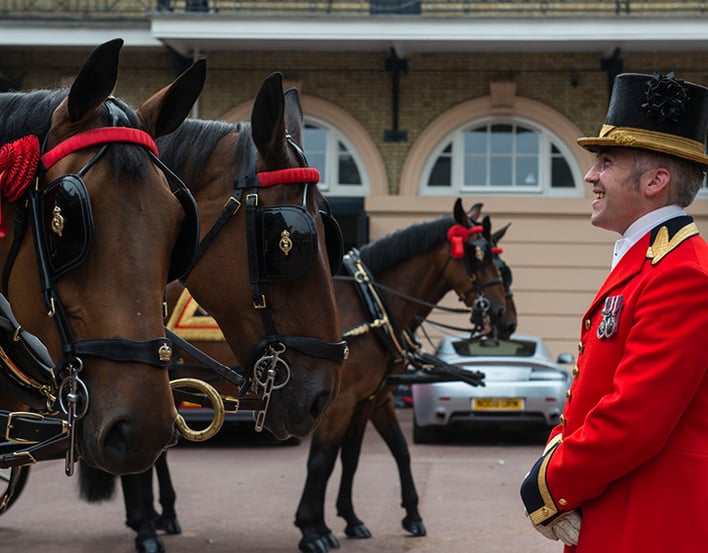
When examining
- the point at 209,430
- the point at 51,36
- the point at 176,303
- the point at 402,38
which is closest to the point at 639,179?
the point at 209,430

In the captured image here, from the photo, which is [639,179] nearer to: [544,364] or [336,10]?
[544,364]

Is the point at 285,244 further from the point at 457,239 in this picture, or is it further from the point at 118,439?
the point at 457,239

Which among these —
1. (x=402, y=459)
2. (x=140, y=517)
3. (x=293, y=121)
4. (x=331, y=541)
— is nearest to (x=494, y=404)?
(x=402, y=459)

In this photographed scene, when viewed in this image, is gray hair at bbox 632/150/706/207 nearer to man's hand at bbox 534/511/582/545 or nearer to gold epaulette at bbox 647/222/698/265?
gold epaulette at bbox 647/222/698/265

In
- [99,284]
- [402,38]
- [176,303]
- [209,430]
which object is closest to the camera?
[99,284]

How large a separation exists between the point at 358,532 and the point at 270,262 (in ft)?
12.0

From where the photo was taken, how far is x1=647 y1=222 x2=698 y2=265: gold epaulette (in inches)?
98.9

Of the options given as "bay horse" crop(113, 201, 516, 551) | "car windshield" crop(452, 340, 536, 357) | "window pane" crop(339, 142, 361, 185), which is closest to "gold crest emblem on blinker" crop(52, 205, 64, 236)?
"bay horse" crop(113, 201, 516, 551)

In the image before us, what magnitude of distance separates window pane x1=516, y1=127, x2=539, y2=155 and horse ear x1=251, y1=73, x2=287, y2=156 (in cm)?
1276

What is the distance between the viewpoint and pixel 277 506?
332 inches

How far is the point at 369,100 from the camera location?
16500mm

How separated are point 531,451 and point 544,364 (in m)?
1.06

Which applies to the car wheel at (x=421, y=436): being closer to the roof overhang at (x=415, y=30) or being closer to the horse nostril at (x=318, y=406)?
the roof overhang at (x=415, y=30)

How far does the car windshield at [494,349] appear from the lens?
42.2 feet
